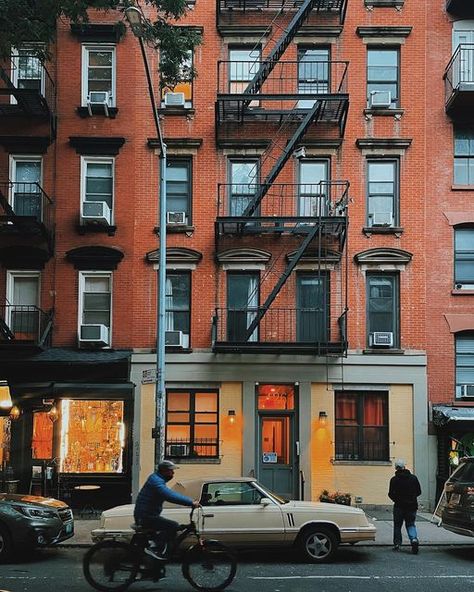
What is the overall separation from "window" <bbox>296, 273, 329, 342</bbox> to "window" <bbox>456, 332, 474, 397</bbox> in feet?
12.1

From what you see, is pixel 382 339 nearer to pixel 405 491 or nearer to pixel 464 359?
pixel 464 359

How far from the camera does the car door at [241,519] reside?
41.0 ft

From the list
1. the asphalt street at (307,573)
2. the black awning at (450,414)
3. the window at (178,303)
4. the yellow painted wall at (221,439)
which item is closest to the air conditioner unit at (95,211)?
the window at (178,303)

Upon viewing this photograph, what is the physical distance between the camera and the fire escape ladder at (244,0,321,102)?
1994 cm

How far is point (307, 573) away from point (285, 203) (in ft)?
36.9

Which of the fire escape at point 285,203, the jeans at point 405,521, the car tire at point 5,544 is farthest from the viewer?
the fire escape at point 285,203

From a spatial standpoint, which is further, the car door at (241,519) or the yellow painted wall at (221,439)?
the yellow painted wall at (221,439)

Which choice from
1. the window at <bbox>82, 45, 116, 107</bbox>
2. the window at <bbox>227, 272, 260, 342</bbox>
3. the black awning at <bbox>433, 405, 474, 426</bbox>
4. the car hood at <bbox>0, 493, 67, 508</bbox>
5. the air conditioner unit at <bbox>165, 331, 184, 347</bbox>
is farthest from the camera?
the window at <bbox>82, 45, 116, 107</bbox>

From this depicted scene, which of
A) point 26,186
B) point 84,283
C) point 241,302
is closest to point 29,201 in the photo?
point 26,186

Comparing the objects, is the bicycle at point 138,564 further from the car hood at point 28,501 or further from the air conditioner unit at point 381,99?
the air conditioner unit at point 381,99

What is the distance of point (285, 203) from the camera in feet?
68.0

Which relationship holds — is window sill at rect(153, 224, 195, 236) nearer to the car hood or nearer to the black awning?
the black awning

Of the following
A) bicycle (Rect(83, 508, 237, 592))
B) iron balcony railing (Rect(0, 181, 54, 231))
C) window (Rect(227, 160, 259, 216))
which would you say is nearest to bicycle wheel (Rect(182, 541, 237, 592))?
bicycle (Rect(83, 508, 237, 592))

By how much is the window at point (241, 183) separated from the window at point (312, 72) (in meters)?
2.21
